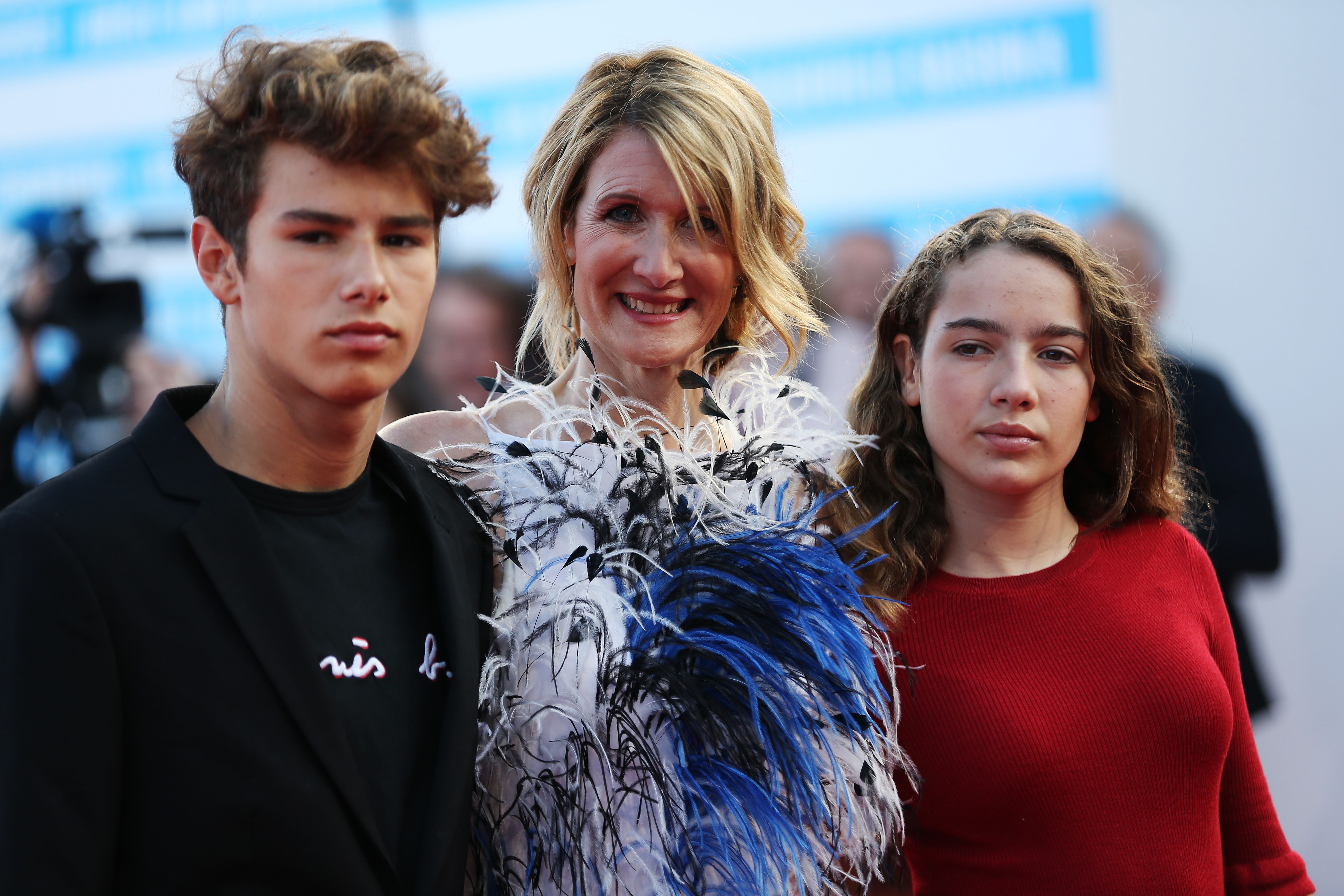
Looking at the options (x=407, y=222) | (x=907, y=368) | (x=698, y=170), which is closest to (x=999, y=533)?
(x=907, y=368)

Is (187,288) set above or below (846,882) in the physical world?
above

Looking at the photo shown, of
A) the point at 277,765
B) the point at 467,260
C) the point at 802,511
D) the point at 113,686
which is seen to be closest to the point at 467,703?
the point at 277,765

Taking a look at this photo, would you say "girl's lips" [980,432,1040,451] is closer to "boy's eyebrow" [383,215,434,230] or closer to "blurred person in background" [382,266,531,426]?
"boy's eyebrow" [383,215,434,230]

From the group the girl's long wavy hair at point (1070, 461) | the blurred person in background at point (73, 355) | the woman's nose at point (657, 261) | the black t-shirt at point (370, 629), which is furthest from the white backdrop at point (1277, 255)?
the blurred person in background at point (73, 355)

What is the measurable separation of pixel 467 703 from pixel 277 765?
0.26 metres

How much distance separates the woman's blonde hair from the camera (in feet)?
6.04

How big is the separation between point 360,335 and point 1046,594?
3.72 ft

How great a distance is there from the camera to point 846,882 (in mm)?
1793

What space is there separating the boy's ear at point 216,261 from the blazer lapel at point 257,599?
183mm

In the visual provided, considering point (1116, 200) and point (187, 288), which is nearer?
point (1116, 200)

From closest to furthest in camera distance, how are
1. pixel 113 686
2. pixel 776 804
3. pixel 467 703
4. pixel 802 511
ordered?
pixel 113 686
pixel 467 703
pixel 776 804
pixel 802 511

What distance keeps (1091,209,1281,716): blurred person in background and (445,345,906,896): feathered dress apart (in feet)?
5.56

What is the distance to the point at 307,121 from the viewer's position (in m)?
1.27

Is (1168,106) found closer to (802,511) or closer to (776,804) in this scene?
(802,511)
